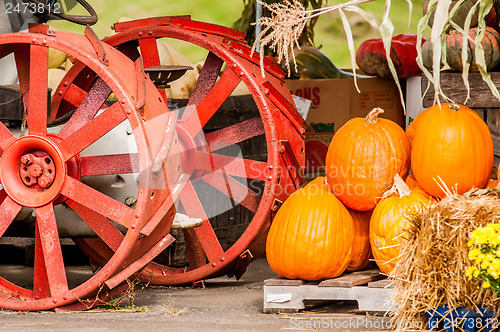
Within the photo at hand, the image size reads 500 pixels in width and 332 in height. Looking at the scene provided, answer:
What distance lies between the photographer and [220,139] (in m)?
4.65

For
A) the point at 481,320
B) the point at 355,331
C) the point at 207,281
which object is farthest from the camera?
the point at 207,281

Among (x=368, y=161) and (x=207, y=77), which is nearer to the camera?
(x=368, y=161)

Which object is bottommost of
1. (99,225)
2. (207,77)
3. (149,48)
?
(99,225)

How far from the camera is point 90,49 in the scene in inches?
141

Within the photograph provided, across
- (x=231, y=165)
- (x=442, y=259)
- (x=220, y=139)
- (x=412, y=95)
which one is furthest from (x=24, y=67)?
(x=412, y=95)

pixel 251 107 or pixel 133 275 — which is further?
pixel 251 107

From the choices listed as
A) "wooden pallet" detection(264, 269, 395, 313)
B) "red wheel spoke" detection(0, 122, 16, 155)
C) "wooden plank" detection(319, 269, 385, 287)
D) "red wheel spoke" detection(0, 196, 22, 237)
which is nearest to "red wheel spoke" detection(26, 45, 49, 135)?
"red wheel spoke" detection(0, 122, 16, 155)

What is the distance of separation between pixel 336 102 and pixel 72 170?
2.33m

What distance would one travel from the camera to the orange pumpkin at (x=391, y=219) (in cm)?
349

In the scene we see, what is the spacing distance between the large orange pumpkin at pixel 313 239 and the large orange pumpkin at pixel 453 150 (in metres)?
0.50

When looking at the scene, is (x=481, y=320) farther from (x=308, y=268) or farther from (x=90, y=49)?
(x=90, y=49)

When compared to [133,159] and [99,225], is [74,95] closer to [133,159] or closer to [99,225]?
[133,159]

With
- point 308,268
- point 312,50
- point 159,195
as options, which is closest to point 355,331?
point 308,268

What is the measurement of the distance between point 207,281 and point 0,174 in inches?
67.0
